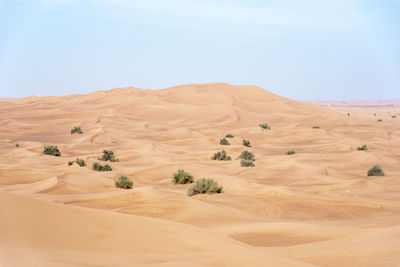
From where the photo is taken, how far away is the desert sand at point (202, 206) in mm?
4965

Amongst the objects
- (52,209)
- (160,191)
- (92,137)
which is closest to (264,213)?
(160,191)

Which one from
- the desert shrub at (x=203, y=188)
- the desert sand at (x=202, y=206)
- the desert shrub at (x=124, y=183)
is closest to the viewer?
the desert sand at (x=202, y=206)

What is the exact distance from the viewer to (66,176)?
46.9 feet

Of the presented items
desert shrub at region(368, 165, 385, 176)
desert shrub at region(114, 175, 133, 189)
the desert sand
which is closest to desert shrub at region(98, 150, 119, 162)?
the desert sand

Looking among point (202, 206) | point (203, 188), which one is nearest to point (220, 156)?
point (203, 188)

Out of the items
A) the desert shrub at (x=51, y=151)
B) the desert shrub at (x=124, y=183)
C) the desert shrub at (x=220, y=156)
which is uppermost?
the desert shrub at (x=51, y=151)

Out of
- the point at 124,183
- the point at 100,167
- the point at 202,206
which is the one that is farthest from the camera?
the point at 100,167

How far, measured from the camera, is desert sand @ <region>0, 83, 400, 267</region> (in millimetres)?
4965

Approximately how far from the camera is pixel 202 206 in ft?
32.0

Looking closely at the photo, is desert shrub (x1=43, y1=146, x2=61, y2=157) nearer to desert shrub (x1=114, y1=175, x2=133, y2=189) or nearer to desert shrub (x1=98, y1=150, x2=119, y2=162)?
desert shrub (x1=98, y1=150, x2=119, y2=162)

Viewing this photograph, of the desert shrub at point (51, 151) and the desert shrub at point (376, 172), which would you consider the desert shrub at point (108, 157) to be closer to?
the desert shrub at point (51, 151)

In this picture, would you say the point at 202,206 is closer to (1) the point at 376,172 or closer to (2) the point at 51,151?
(1) the point at 376,172

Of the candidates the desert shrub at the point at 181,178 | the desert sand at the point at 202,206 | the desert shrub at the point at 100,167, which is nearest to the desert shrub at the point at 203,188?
the desert sand at the point at 202,206

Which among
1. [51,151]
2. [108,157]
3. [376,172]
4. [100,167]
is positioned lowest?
[376,172]
